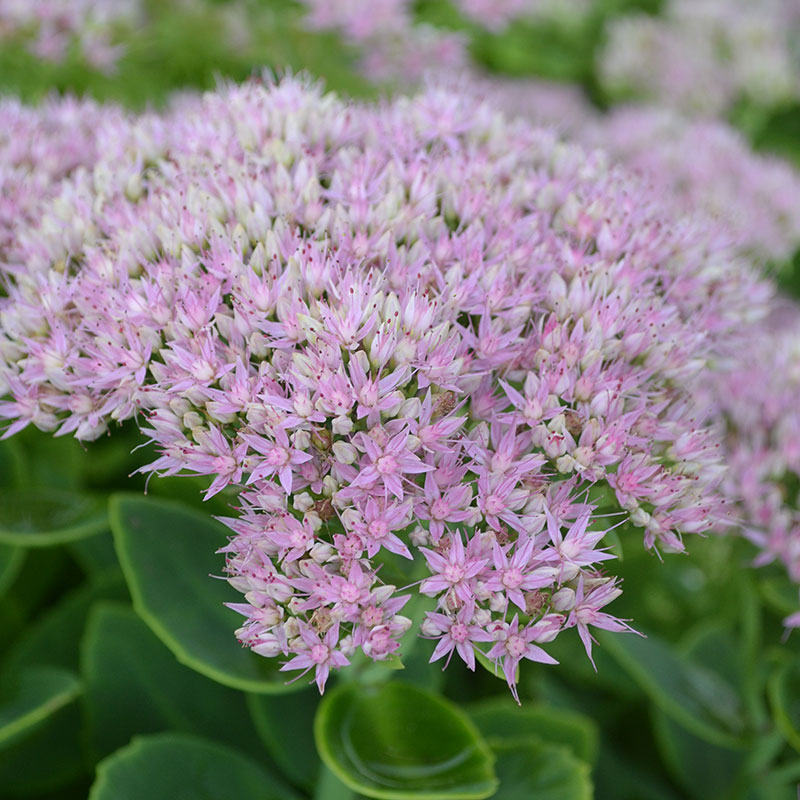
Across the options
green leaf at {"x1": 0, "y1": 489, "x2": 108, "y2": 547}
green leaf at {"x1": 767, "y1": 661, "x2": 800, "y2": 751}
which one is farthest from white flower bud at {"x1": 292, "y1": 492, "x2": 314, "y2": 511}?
green leaf at {"x1": 767, "y1": 661, "x2": 800, "y2": 751}

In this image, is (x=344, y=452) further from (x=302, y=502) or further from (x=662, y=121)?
(x=662, y=121)

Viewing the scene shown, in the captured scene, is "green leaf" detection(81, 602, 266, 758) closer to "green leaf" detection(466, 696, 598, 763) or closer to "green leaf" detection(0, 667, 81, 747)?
"green leaf" detection(0, 667, 81, 747)

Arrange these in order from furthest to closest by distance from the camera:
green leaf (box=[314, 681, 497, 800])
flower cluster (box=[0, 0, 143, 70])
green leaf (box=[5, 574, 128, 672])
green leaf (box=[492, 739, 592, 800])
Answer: flower cluster (box=[0, 0, 143, 70]) < green leaf (box=[5, 574, 128, 672]) < green leaf (box=[492, 739, 592, 800]) < green leaf (box=[314, 681, 497, 800])

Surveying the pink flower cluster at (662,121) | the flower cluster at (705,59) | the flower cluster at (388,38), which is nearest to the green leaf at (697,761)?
the pink flower cluster at (662,121)

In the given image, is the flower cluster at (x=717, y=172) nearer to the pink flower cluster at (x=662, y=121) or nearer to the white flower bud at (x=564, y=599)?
the pink flower cluster at (x=662, y=121)

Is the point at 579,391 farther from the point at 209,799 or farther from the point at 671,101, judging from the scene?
the point at 671,101

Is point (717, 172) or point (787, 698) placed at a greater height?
point (717, 172)

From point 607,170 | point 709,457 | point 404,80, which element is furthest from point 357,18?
point 709,457

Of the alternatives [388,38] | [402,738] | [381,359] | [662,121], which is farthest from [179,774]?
[662,121]
